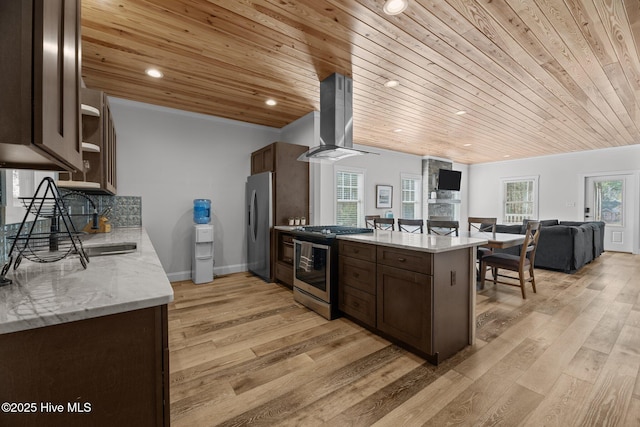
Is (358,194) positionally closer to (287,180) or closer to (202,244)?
(287,180)

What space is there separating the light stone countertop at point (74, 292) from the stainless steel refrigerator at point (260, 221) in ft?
8.81

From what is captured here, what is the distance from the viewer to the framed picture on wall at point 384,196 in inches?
263

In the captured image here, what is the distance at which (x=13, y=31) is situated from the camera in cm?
61

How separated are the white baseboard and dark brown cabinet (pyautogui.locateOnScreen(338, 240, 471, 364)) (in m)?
2.67

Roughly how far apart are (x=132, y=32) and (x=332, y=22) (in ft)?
5.40

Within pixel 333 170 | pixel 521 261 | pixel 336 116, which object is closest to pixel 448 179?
pixel 333 170

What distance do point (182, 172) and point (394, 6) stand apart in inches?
140

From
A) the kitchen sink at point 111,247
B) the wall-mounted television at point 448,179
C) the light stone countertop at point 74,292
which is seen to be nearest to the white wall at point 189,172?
the kitchen sink at point 111,247

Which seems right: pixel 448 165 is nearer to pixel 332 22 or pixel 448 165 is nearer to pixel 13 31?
pixel 332 22

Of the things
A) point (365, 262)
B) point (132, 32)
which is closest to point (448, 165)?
point (365, 262)

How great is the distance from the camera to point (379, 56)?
2.59 meters

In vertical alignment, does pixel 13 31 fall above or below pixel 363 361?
above

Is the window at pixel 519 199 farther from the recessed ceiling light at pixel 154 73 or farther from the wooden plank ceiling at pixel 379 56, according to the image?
the recessed ceiling light at pixel 154 73

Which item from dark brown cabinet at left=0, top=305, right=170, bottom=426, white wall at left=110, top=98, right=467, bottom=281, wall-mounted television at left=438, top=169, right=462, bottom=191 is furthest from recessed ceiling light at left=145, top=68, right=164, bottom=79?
wall-mounted television at left=438, top=169, right=462, bottom=191
